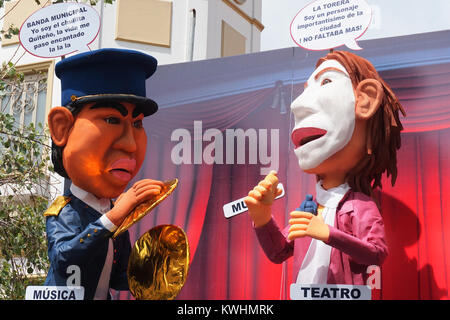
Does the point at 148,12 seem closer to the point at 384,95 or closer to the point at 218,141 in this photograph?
the point at 218,141

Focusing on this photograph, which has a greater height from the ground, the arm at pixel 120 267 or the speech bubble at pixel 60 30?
the speech bubble at pixel 60 30

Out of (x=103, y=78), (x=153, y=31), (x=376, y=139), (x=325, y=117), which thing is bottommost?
(x=376, y=139)

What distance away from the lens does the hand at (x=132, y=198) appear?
4793mm

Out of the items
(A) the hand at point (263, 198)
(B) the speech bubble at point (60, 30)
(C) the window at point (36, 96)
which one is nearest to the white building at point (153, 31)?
(C) the window at point (36, 96)

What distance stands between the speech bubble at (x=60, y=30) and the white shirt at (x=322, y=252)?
1851mm

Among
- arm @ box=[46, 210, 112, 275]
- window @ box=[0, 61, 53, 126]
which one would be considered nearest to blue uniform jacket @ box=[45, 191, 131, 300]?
arm @ box=[46, 210, 112, 275]

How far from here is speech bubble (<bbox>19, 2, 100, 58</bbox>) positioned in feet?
18.0

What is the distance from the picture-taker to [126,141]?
5.07 m

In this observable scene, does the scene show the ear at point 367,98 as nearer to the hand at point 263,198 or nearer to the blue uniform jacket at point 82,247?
the hand at point 263,198

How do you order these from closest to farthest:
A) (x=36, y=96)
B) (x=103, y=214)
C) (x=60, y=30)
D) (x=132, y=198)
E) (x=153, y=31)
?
(x=132, y=198)
(x=103, y=214)
(x=60, y=30)
(x=36, y=96)
(x=153, y=31)

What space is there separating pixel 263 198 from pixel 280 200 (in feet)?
2.98

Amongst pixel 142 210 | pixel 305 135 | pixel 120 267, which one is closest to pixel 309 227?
pixel 305 135

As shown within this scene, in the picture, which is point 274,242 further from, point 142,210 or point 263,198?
point 142,210
